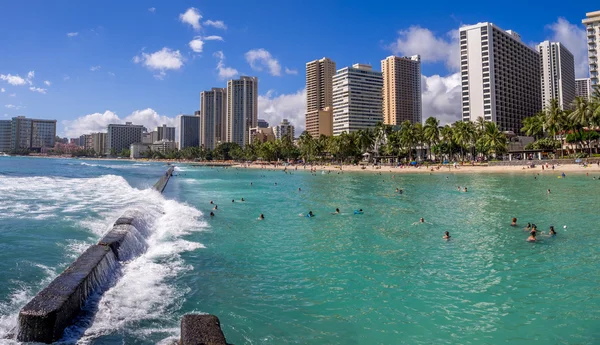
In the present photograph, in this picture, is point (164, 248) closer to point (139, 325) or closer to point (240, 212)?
point (139, 325)

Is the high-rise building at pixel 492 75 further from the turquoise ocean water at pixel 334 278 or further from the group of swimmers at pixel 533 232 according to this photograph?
the group of swimmers at pixel 533 232

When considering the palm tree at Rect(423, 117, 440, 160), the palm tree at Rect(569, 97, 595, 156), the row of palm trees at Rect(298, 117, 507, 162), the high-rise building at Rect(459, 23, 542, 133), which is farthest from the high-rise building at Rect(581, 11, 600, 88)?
the palm tree at Rect(423, 117, 440, 160)

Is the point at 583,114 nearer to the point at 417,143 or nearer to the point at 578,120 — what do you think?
the point at 578,120

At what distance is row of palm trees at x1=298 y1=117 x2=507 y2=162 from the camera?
106062mm

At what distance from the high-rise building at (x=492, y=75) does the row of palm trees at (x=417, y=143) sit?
78.7ft

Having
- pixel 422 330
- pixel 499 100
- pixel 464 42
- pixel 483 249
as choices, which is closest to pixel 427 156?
pixel 499 100

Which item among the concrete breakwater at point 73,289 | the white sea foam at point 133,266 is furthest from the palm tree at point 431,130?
the concrete breakwater at point 73,289

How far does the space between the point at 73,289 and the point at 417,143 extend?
121 m

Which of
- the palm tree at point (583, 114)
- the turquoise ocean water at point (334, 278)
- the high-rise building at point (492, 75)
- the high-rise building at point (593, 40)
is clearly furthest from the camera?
the high-rise building at point (492, 75)

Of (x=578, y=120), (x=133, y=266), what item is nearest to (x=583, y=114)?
(x=578, y=120)

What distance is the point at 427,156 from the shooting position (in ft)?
465

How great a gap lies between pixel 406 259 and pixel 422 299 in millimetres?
4681

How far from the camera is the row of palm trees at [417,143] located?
106m

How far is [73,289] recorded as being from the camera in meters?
9.90
